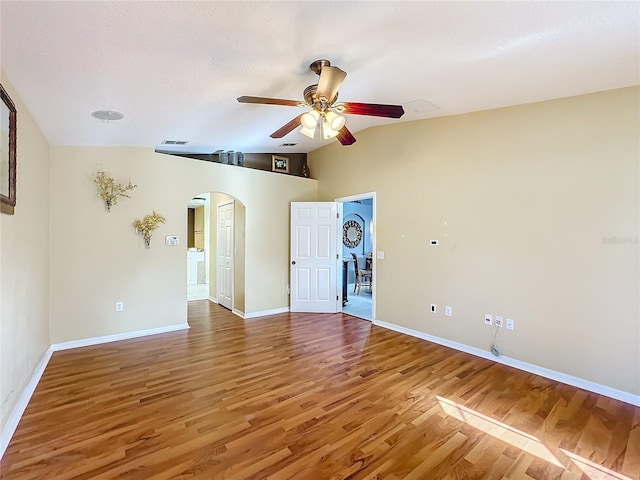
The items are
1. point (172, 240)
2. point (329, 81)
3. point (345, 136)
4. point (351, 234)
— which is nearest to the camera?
point (329, 81)

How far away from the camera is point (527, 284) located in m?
3.26

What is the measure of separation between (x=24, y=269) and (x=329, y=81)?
2.88 metres

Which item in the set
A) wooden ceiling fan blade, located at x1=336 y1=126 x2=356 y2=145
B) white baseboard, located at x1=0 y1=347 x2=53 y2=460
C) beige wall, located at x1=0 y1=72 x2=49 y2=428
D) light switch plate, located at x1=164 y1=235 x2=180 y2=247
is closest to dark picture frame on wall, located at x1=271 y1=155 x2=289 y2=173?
light switch plate, located at x1=164 y1=235 x2=180 y2=247

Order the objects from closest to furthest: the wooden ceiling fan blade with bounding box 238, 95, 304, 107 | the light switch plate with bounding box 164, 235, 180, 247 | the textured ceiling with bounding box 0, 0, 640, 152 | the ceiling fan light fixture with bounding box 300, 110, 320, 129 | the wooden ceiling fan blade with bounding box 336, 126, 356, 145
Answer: the textured ceiling with bounding box 0, 0, 640, 152 < the wooden ceiling fan blade with bounding box 238, 95, 304, 107 < the ceiling fan light fixture with bounding box 300, 110, 320, 129 < the wooden ceiling fan blade with bounding box 336, 126, 356, 145 < the light switch plate with bounding box 164, 235, 180, 247

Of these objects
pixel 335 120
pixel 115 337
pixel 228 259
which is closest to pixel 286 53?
pixel 335 120

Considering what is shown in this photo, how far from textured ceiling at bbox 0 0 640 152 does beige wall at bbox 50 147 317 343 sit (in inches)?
28.3

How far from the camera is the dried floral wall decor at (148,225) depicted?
4141mm

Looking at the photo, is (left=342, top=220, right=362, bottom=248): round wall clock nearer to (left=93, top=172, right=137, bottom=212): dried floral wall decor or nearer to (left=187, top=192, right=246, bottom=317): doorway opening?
(left=187, top=192, right=246, bottom=317): doorway opening

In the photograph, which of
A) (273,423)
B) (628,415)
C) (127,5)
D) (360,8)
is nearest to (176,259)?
(273,423)

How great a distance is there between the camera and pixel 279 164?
234 inches

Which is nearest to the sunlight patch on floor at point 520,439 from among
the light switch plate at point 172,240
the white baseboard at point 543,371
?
the white baseboard at point 543,371

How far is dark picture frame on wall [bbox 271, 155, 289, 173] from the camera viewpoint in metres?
5.89

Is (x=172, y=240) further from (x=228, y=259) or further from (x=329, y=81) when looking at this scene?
(x=329, y=81)

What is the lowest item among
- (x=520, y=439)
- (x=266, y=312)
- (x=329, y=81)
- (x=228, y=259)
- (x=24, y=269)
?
(x=520, y=439)
